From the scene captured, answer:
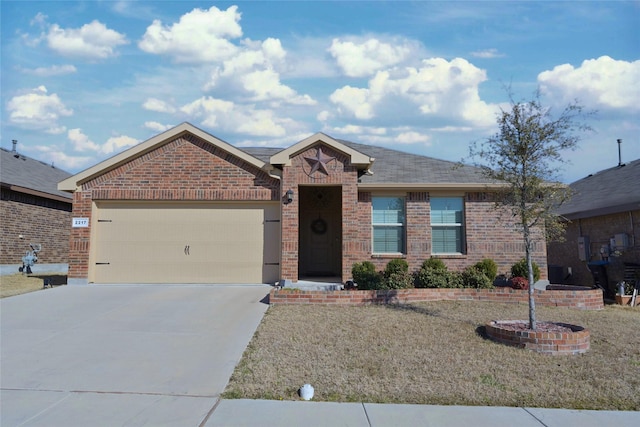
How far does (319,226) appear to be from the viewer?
15219mm

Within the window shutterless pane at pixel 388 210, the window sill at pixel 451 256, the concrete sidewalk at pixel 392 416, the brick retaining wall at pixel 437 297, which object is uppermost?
the window shutterless pane at pixel 388 210

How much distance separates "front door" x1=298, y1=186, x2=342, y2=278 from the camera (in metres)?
Result: 15.1

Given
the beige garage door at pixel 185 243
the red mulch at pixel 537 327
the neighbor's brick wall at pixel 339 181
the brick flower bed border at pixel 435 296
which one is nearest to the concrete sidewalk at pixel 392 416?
the red mulch at pixel 537 327

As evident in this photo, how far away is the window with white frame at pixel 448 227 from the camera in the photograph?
42.1 ft

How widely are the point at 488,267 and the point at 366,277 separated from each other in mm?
3633

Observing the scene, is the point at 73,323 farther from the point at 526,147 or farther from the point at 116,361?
the point at 526,147

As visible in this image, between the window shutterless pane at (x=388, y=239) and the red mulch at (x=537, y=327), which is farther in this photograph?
the window shutterless pane at (x=388, y=239)

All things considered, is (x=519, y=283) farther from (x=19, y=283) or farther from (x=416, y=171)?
(x=19, y=283)

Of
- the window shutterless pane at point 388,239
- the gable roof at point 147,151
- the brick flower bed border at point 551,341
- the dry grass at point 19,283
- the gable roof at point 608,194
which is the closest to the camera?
the brick flower bed border at point 551,341

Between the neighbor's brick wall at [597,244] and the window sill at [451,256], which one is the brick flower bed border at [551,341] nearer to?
the window sill at [451,256]

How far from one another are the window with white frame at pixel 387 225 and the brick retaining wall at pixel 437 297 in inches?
108

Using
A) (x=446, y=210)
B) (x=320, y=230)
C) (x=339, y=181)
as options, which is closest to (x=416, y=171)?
(x=446, y=210)

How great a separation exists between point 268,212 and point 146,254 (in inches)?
135

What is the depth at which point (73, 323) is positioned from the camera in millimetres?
8109
